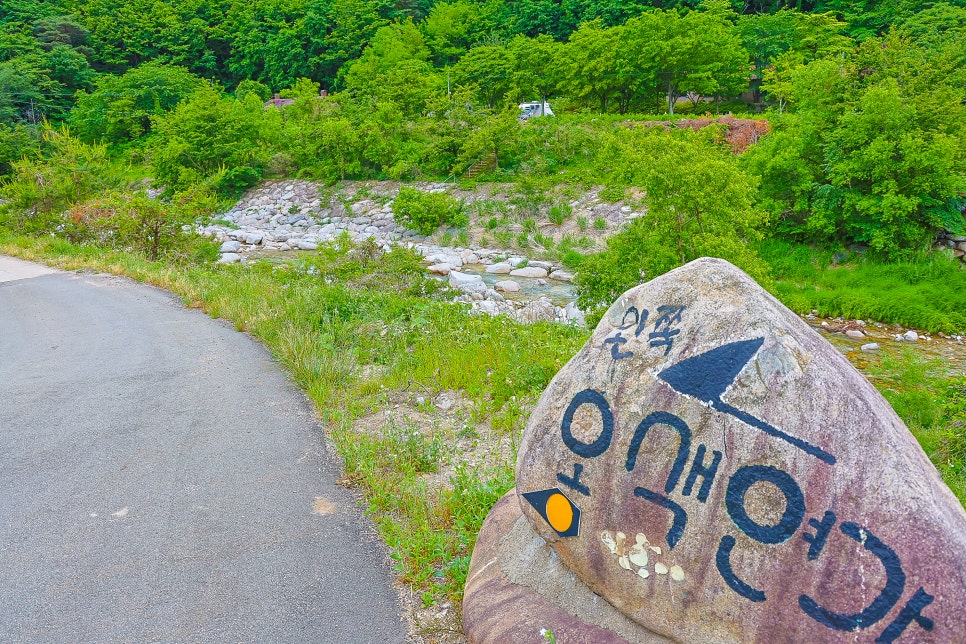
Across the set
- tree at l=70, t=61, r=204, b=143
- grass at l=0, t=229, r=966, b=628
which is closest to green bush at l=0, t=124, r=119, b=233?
grass at l=0, t=229, r=966, b=628

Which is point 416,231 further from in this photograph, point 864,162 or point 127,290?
point 864,162


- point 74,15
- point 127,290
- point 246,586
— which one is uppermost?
point 74,15

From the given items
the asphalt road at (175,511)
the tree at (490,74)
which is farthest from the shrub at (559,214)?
the asphalt road at (175,511)

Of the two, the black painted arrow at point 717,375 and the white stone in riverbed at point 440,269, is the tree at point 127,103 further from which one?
the black painted arrow at point 717,375

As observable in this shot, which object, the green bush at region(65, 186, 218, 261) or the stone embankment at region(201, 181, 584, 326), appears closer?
the stone embankment at region(201, 181, 584, 326)

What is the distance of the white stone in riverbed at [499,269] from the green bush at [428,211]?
205 inches

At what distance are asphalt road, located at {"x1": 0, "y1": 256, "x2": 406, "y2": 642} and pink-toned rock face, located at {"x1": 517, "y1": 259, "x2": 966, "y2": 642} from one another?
5.15ft

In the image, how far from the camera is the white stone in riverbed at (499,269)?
69.8ft

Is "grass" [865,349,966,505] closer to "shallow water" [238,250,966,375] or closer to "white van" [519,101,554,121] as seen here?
"shallow water" [238,250,966,375]

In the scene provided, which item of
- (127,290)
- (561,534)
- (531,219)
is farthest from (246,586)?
(531,219)

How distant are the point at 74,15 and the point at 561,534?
255ft

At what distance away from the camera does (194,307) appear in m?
12.0

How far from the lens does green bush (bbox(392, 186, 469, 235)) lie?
86.4 feet

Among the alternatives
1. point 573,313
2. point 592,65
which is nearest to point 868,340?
point 573,313
